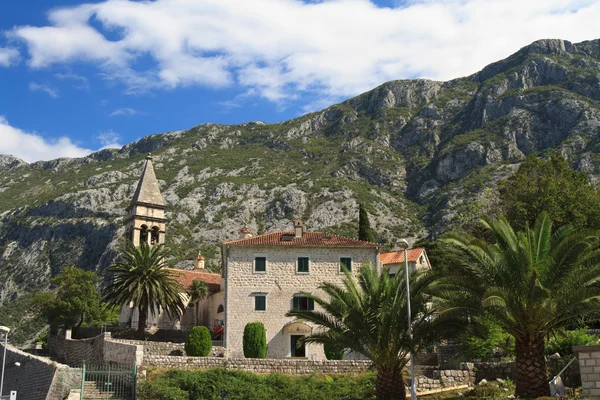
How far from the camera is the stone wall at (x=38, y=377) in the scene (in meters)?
29.9

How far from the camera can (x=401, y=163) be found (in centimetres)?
13575

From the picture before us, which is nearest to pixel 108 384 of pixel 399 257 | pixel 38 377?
pixel 38 377

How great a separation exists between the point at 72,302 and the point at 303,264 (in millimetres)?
25576

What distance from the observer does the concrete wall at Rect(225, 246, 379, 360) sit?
40719 mm

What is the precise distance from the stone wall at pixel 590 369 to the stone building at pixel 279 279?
22.6 meters

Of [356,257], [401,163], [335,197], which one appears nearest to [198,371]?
[356,257]

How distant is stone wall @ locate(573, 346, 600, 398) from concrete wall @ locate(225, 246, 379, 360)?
22103 mm

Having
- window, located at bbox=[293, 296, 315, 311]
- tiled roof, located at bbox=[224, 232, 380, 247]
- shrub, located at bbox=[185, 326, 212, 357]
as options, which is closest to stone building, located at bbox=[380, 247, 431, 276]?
tiled roof, located at bbox=[224, 232, 380, 247]

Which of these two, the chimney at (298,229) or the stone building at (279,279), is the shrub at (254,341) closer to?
the stone building at (279,279)

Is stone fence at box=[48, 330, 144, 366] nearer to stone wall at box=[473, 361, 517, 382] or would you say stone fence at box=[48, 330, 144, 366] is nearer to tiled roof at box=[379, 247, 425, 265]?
stone wall at box=[473, 361, 517, 382]

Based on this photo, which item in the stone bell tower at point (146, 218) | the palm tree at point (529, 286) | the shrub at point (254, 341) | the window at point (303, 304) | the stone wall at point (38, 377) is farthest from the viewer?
the stone bell tower at point (146, 218)

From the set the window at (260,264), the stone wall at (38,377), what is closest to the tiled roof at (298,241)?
the window at (260,264)

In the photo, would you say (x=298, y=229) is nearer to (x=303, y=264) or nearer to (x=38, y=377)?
(x=303, y=264)

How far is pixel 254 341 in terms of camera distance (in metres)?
37.0
